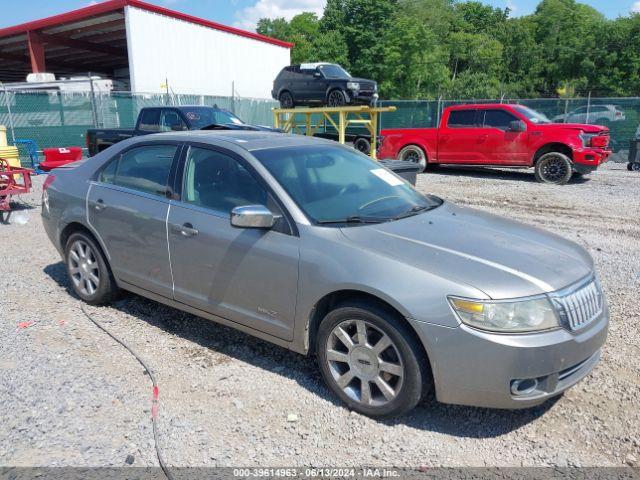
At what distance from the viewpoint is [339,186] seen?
378 centimetres

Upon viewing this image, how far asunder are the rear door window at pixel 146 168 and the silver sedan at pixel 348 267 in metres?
0.01

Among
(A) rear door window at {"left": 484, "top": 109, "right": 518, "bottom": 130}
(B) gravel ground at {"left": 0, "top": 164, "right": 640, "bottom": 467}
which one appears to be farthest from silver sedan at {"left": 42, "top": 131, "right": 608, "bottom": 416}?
(A) rear door window at {"left": 484, "top": 109, "right": 518, "bottom": 130}

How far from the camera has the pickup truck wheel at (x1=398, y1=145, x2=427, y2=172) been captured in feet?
47.2

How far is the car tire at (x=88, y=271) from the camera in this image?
15.1 ft

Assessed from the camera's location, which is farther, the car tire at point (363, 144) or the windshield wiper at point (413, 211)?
the car tire at point (363, 144)

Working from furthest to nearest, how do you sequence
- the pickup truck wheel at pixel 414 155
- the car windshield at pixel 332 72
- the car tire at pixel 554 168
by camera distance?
the car windshield at pixel 332 72
the pickup truck wheel at pixel 414 155
the car tire at pixel 554 168

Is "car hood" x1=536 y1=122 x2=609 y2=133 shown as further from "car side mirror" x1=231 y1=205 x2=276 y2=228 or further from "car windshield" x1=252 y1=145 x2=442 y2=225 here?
"car side mirror" x1=231 y1=205 x2=276 y2=228

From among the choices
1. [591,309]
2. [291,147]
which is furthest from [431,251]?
[291,147]

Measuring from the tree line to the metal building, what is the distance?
19.0 meters

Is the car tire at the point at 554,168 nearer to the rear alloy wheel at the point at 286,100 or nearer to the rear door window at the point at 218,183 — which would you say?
the rear alloy wheel at the point at 286,100

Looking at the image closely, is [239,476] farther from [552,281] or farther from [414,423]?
[552,281]

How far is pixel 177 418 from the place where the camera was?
3.15 metres

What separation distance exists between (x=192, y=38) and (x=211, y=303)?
2487 centimetres

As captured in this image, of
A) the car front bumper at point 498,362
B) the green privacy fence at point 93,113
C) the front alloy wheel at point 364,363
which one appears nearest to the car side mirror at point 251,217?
the front alloy wheel at point 364,363
